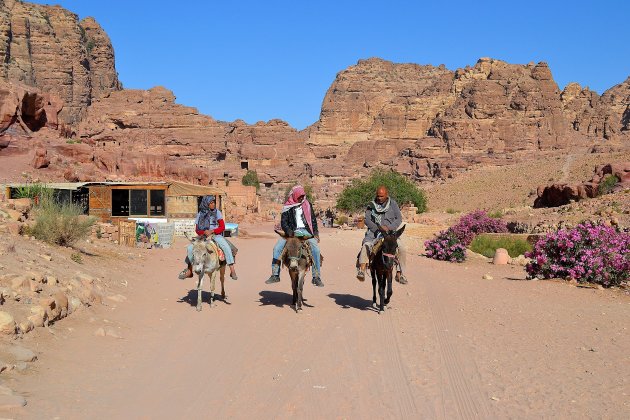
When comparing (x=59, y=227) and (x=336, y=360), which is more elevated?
(x=59, y=227)

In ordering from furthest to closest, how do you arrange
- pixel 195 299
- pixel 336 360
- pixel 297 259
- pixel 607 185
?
pixel 607 185 → pixel 195 299 → pixel 297 259 → pixel 336 360

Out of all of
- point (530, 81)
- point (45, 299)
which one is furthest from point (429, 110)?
point (45, 299)

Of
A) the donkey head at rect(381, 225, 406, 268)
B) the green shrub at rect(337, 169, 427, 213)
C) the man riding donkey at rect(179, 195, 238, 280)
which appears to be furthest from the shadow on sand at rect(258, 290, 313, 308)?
the green shrub at rect(337, 169, 427, 213)

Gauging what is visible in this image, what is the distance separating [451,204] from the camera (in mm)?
81000

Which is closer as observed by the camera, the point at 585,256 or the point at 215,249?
the point at 215,249

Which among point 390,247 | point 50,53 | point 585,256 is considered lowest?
point 585,256

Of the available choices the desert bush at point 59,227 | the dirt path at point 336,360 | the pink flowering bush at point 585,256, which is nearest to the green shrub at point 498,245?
the pink flowering bush at point 585,256

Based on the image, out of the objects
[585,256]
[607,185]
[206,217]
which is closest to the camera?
[206,217]

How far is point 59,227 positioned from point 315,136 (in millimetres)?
139304

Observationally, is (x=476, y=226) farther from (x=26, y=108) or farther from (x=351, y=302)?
(x=26, y=108)

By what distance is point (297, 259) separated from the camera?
1030cm

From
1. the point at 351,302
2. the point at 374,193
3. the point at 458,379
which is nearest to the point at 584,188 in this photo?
the point at 374,193

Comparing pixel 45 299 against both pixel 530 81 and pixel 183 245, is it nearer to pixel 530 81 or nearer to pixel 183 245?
pixel 183 245

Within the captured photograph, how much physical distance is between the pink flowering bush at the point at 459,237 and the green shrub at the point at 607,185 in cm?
1324
